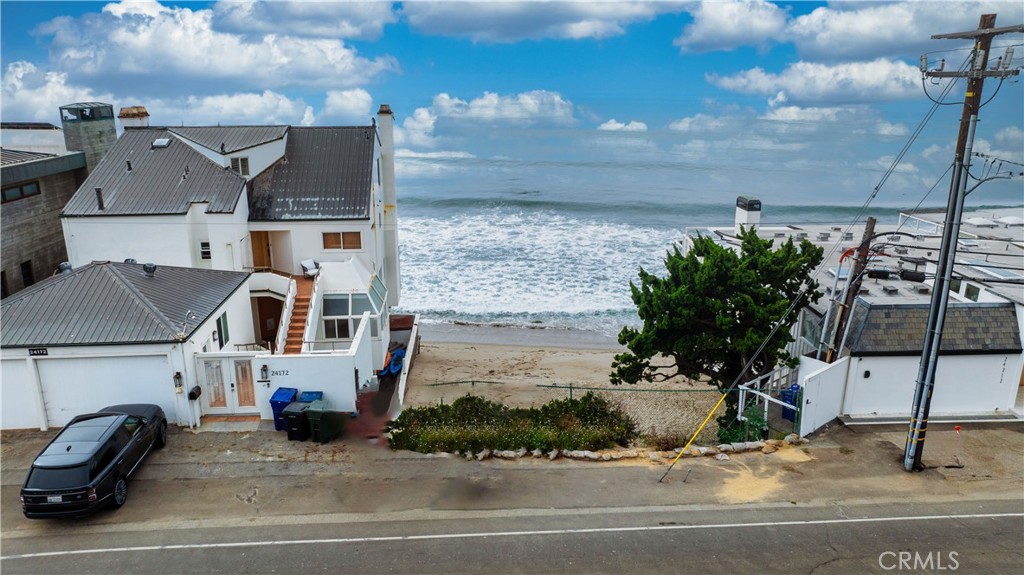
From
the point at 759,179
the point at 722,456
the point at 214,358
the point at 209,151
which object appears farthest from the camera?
the point at 759,179

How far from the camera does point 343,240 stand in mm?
27141

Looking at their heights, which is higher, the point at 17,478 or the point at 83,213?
the point at 83,213

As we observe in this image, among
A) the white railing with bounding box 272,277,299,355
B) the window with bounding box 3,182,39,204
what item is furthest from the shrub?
the window with bounding box 3,182,39,204

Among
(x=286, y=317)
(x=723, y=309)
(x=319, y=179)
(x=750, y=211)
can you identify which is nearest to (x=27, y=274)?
(x=319, y=179)

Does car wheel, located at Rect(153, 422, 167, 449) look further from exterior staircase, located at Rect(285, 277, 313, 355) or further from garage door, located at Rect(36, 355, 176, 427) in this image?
exterior staircase, located at Rect(285, 277, 313, 355)

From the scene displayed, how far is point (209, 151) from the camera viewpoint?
27266 millimetres

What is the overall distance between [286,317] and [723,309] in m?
13.8

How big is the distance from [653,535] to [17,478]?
1448 cm

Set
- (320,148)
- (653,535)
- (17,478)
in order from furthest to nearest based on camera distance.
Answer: (320,148), (17,478), (653,535)

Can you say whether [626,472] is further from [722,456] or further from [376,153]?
[376,153]

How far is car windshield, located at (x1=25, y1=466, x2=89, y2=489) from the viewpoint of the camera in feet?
44.6

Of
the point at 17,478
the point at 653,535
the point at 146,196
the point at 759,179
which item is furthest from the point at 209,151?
the point at 759,179

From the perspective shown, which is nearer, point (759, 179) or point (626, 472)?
point (626, 472)

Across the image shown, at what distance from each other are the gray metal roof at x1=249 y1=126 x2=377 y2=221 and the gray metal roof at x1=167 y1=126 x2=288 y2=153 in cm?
92
